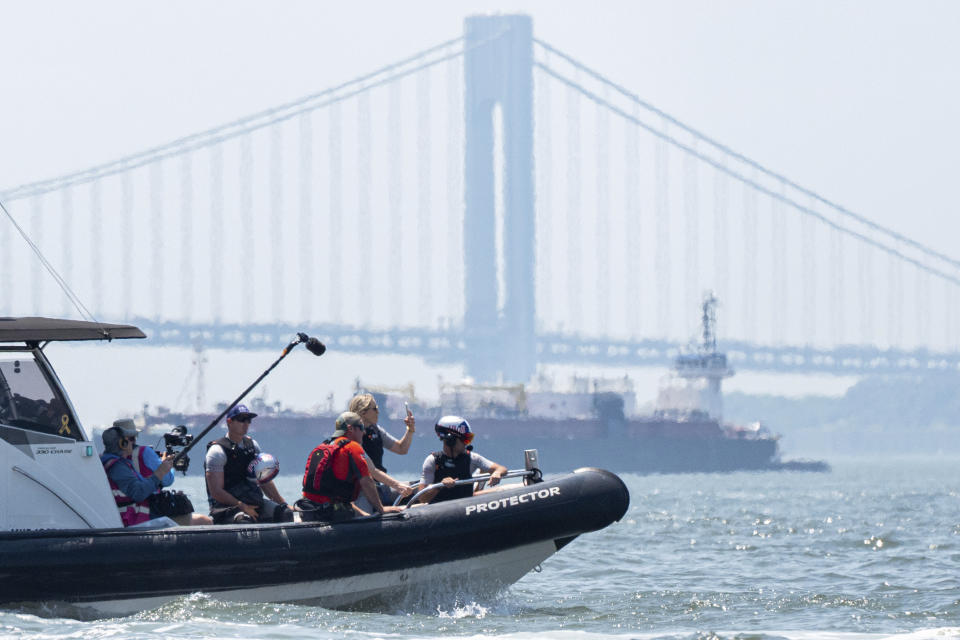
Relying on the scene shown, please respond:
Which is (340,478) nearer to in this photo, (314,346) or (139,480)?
(314,346)

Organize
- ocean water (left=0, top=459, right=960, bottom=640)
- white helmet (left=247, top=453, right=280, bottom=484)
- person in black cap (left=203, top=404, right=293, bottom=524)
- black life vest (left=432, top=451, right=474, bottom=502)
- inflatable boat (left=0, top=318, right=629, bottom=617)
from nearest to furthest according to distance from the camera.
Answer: inflatable boat (left=0, top=318, right=629, bottom=617) < ocean water (left=0, top=459, right=960, bottom=640) < person in black cap (left=203, top=404, right=293, bottom=524) < white helmet (left=247, top=453, right=280, bottom=484) < black life vest (left=432, top=451, right=474, bottom=502)

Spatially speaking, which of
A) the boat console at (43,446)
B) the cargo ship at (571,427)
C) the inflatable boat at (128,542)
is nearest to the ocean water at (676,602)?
the inflatable boat at (128,542)

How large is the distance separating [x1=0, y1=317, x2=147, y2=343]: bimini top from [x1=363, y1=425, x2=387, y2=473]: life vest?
61.5 inches

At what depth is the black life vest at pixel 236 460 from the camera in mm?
9914

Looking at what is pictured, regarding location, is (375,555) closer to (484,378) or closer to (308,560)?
(308,560)

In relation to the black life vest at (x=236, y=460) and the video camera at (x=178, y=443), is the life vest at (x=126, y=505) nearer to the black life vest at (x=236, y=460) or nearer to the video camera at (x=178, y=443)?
the video camera at (x=178, y=443)

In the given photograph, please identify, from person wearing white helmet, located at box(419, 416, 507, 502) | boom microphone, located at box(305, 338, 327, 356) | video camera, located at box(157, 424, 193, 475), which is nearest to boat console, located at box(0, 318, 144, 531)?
video camera, located at box(157, 424, 193, 475)

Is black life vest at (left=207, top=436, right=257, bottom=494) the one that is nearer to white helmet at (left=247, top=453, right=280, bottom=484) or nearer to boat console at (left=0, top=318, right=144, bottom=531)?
white helmet at (left=247, top=453, right=280, bottom=484)

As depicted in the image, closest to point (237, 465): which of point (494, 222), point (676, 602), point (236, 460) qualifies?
point (236, 460)

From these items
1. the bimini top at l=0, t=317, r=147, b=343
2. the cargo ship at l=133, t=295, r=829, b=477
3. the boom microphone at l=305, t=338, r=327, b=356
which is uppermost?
the bimini top at l=0, t=317, r=147, b=343

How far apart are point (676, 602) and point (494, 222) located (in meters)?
65.6

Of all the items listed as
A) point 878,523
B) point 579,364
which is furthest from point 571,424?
point 878,523

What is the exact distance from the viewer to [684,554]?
17297mm

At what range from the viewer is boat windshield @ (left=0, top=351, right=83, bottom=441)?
942 centimetres
